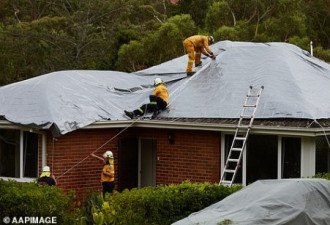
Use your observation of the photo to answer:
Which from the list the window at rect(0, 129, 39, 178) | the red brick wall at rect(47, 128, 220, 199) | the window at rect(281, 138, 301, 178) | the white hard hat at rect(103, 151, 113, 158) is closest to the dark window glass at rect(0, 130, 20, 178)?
the window at rect(0, 129, 39, 178)

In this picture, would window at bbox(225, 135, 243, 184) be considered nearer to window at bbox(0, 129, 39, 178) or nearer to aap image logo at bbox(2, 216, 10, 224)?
window at bbox(0, 129, 39, 178)

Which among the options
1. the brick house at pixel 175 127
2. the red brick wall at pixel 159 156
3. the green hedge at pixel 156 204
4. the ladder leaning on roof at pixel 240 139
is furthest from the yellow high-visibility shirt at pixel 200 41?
the green hedge at pixel 156 204

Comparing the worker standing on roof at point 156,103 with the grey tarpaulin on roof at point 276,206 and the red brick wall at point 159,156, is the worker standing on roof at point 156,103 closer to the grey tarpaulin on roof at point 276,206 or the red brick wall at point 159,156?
the red brick wall at point 159,156

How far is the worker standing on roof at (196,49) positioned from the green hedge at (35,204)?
25.8 ft

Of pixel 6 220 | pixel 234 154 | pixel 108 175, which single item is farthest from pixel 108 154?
pixel 6 220

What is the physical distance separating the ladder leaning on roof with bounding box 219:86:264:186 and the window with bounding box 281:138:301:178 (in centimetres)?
95

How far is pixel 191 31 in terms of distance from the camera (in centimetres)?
3153

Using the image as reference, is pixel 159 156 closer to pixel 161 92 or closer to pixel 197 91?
pixel 161 92

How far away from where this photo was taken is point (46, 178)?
1700cm

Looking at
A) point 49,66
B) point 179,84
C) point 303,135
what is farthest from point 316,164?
point 49,66

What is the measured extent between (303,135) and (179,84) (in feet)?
15.7

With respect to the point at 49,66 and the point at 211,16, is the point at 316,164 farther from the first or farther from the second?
the point at 49,66

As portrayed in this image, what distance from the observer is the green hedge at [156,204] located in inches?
539

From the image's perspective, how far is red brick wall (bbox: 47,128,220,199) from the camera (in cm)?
1872
